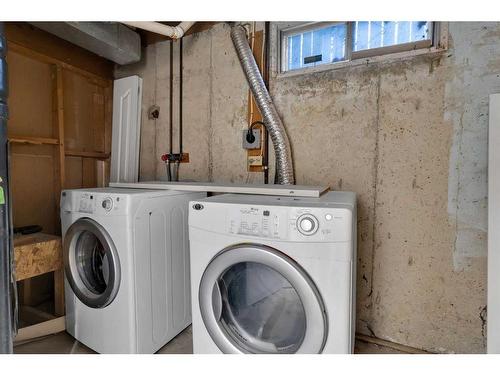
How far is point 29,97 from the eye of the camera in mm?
1945

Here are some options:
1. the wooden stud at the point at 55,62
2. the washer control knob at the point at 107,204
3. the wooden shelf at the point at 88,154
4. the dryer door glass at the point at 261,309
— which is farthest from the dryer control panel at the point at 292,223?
the wooden stud at the point at 55,62

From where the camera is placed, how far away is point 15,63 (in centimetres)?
186

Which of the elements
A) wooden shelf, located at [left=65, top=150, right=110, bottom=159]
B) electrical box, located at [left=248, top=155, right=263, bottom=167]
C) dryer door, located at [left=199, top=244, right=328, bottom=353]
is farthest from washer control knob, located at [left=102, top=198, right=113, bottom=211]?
wooden shelf, located at [left=65, top=150, right=110, bottom=159]

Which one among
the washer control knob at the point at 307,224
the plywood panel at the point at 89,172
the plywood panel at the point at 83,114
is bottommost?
the washer control knob at the point at 307,224

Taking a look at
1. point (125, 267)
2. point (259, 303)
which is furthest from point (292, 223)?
point (125, 267)

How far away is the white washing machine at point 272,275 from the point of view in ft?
3.41

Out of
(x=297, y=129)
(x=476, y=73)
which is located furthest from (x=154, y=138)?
(x=476, y=73)

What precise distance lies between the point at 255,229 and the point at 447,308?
1.27 metres

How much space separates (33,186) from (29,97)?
641 mm

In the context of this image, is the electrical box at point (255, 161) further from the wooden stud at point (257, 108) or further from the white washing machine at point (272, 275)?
the white washing machine at point (272, 275)

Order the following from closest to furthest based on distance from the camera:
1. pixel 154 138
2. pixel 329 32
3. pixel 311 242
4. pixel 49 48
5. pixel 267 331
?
pixel 311 242, pixel 267 331, pixel 329 32, pixel 49 48, pixel 154 138

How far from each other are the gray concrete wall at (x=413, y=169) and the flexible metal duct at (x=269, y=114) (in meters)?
0.12

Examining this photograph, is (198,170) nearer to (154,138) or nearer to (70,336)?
(154,138)

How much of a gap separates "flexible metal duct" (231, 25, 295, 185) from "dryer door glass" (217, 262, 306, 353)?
2.45 ft
